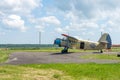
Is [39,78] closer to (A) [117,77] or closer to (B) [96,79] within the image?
(B) [96,79]

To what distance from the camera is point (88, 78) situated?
16.5m

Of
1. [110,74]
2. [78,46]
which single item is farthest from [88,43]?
[110,74]

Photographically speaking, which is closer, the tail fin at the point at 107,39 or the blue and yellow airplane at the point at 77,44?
the blue and yellow airplane at the point at 77,44

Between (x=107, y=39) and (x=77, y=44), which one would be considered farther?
(x=107, y=39)

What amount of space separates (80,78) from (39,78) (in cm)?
234

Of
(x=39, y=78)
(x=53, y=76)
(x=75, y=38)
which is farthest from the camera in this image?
(x=75, y=38)

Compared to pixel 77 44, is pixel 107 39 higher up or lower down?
higher up

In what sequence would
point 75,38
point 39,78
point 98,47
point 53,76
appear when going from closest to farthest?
1. point 39,78
2. point 53,76
3. point 75,38
4. point 98,47

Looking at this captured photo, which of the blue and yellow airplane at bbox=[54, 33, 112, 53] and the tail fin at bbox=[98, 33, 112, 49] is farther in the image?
the tail fin at bbox=[98, 33, 112, 49]

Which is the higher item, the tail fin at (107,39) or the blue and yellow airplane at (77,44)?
the tail fin at (107,39)

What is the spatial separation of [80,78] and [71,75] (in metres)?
1.30

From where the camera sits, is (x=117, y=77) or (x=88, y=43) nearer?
(x=117, y=77)

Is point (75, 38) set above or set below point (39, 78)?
above

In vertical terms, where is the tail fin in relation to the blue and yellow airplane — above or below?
above
